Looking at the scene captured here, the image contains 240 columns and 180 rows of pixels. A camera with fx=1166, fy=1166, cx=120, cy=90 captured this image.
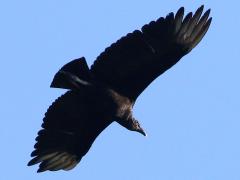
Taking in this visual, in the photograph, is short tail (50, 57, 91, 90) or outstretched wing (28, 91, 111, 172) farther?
outstretched wing (28, 91, 111, 172)

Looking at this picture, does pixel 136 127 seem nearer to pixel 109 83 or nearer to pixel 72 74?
pixel 109 83

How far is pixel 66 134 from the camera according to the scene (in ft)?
67.2

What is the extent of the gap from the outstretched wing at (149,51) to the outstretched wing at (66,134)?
30.8 inches

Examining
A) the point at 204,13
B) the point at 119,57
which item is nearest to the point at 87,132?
the point at 119,57

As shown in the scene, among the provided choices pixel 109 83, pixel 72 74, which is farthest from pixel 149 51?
pixel 72 74

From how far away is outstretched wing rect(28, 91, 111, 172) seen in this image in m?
19.9

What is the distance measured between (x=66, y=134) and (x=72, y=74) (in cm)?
156

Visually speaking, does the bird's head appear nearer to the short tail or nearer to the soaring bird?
the soaring bird

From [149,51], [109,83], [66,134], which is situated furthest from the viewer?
[66,134]

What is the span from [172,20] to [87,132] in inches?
105

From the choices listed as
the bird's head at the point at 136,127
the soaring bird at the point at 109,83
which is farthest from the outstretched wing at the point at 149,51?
the bird's head at the point at 136,127

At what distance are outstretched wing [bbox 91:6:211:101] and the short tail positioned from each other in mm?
154

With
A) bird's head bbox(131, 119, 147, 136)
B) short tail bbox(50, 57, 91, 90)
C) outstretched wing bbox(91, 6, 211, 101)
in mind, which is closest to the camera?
outstretched wing bbox(91, 6, 211, 101)

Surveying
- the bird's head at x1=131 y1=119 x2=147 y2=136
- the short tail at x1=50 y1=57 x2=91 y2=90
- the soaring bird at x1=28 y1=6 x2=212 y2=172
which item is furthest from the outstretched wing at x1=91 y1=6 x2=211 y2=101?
the bird's head at x1=131 y1=119 x2=147 y2=136
